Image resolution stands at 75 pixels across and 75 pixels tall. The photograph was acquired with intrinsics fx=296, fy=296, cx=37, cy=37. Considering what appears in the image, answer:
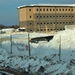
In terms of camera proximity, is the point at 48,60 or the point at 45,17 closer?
the point at 48,60

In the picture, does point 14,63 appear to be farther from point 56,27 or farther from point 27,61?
point 56,27

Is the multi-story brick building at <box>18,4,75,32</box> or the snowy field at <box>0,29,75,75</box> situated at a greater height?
the multi-story brick building at <box>18,4,75,32</box>

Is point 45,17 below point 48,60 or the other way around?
the other way around

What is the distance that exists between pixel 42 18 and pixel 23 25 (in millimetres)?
10995

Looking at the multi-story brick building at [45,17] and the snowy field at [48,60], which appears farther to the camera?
the multi-story brick building at [45,17]

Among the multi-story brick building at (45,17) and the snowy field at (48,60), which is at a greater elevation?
the multi-story brick building at (45,17)

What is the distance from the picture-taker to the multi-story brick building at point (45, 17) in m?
154

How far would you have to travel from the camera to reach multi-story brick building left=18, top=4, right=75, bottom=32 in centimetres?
15388

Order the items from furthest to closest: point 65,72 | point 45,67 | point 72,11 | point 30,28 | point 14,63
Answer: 1. point 72,11
2. point 30,28
3. point 14,63
4. point 45,67
5. point 65,72

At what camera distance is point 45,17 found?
513ft

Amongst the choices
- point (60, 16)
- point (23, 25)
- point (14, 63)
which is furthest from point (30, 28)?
point (14, 63)

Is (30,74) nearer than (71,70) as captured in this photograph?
No

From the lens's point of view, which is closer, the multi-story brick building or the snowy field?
the snowy field

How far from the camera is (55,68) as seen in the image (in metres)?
16.0
